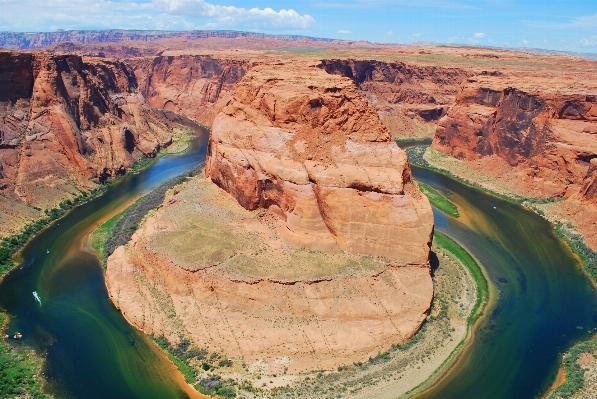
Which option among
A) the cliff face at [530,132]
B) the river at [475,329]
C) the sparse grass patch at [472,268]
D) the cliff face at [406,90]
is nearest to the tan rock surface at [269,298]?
the river at [475,329]

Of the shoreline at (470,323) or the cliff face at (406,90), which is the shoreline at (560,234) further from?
the cliff face at (406,90)

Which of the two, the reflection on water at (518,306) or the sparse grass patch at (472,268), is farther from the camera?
the sparse grass patch at (472,268)

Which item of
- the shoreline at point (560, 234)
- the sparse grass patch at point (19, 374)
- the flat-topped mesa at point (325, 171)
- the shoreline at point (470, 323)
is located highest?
the flat-topped mesa at point (325, 171)

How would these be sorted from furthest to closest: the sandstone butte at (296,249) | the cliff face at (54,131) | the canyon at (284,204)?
the cliff face at (54,131) → the canyon at (284,204) → the sandstone butte at (296,249)

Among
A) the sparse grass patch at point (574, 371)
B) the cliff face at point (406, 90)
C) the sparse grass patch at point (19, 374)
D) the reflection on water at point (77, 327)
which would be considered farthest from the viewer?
the cliff face at point (406, 90)

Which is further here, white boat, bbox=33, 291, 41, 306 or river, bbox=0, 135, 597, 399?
white boat, bbox=33, 291, 41, 306

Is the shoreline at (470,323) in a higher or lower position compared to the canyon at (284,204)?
lower

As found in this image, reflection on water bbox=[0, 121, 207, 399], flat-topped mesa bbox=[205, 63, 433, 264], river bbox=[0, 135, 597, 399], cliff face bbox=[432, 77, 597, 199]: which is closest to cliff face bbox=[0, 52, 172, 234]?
river bbox=[0, 135, 597, 399]

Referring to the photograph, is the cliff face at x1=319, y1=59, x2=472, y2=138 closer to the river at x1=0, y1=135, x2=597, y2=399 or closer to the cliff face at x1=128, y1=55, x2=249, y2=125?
the cliff face at x1=128, y1=55, x2=249, y2=125

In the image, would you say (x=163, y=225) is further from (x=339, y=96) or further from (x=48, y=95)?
(x=48, y=95)
